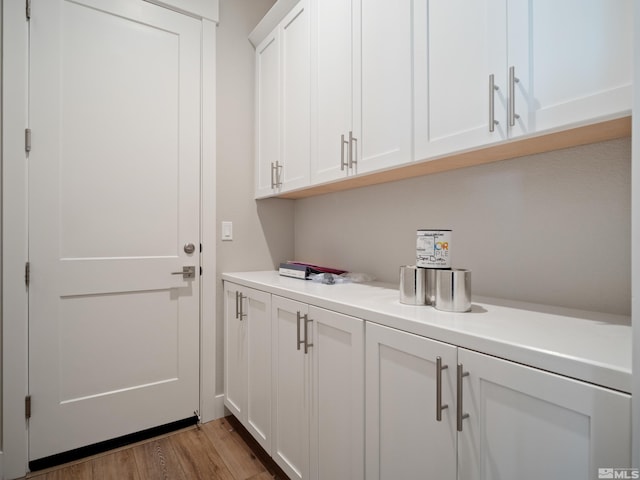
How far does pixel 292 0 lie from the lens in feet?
5.74

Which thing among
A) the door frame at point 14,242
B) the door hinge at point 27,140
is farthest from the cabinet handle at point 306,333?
the door hinge at point 27,140

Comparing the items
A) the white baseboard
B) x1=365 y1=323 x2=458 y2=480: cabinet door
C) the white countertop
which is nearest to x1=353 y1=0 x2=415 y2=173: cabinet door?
the white countertop

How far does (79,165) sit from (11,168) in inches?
10.1

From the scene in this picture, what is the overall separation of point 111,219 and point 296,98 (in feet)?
3.81

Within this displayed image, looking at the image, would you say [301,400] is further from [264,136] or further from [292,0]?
[292,0]

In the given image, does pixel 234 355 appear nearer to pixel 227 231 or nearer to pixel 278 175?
pixel 227 231

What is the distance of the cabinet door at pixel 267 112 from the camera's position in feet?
6.39

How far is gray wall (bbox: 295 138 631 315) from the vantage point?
3.07 ft

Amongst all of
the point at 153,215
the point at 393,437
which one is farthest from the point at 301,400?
the point at 153,215

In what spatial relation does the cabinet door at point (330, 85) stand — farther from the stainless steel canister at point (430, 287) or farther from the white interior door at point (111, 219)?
the white interior door at point (111, 219)

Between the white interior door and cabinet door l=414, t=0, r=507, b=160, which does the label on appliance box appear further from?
the white interior door

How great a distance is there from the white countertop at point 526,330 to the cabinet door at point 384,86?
1.76 ft

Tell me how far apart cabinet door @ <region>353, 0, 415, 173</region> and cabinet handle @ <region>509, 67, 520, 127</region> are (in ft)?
1.08

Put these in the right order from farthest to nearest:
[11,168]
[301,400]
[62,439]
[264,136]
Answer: [264,136] → [62,439] → [11,168] → [301,400]
